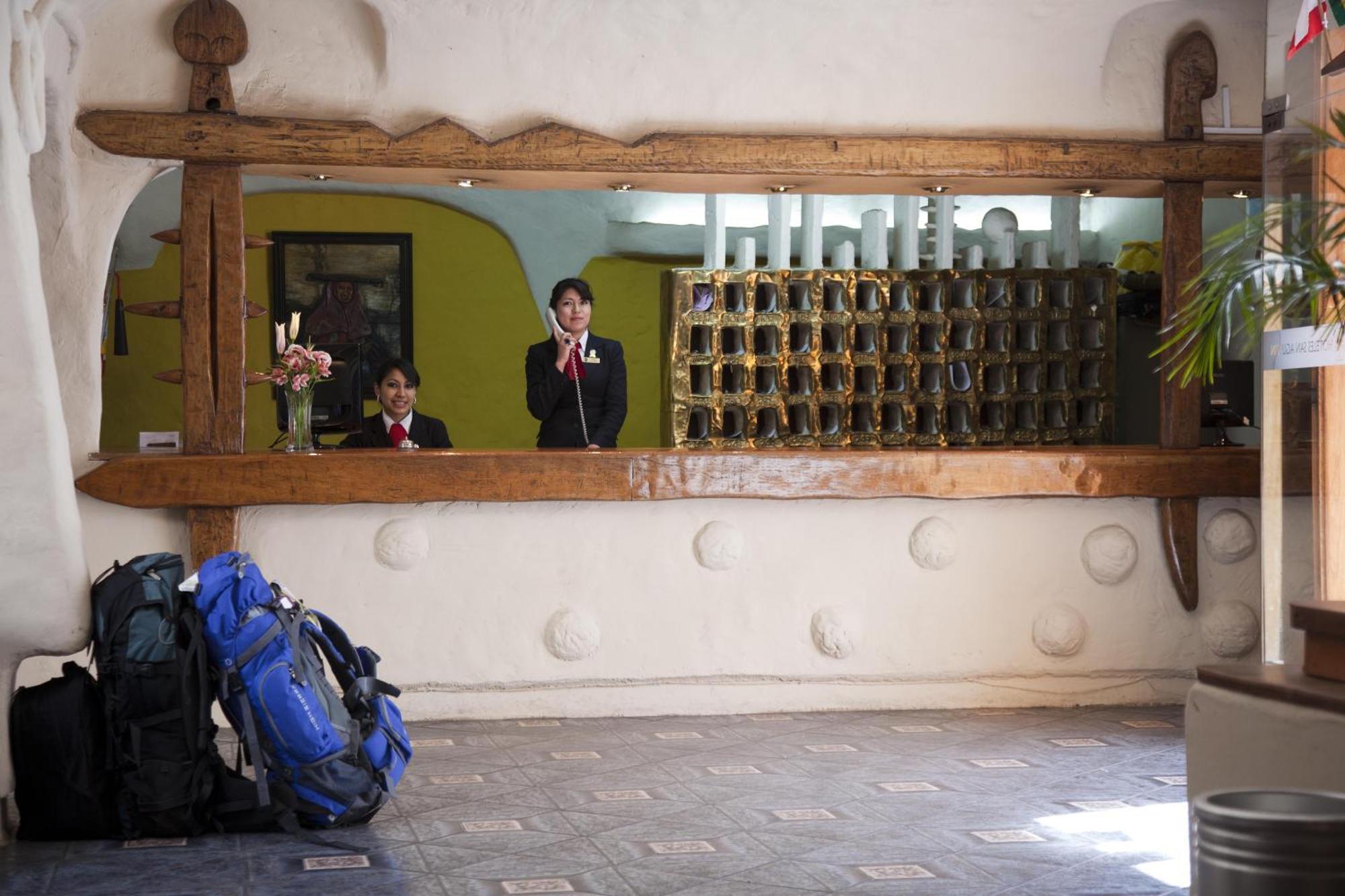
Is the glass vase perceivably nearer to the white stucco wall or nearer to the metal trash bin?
the white stucco wall

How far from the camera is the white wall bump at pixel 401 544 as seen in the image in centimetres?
589

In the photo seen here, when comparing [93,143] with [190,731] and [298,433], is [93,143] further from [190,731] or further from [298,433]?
[190,731]

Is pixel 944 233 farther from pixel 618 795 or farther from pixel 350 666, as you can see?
pixel 350 666

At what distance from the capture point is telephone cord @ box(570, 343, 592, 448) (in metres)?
6.50

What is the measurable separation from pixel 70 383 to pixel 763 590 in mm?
2891

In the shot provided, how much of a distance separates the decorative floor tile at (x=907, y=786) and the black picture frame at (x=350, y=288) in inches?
215

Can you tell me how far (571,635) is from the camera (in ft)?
19.6

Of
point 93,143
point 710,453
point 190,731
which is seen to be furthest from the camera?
point 710,453

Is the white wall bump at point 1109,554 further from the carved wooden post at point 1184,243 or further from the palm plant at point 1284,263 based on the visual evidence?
the palm plant at point 1284,263

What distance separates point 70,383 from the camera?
5750 mm

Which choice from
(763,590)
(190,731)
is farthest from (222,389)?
(763,590)

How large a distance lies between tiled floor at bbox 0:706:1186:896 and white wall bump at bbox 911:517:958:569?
A: 703mm

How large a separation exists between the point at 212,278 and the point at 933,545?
3.14m

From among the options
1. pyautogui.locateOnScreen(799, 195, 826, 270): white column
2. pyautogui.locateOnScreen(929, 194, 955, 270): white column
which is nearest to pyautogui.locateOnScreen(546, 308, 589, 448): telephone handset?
pyautogui.locateOnScreen(799, 195, 826, 270): white column
